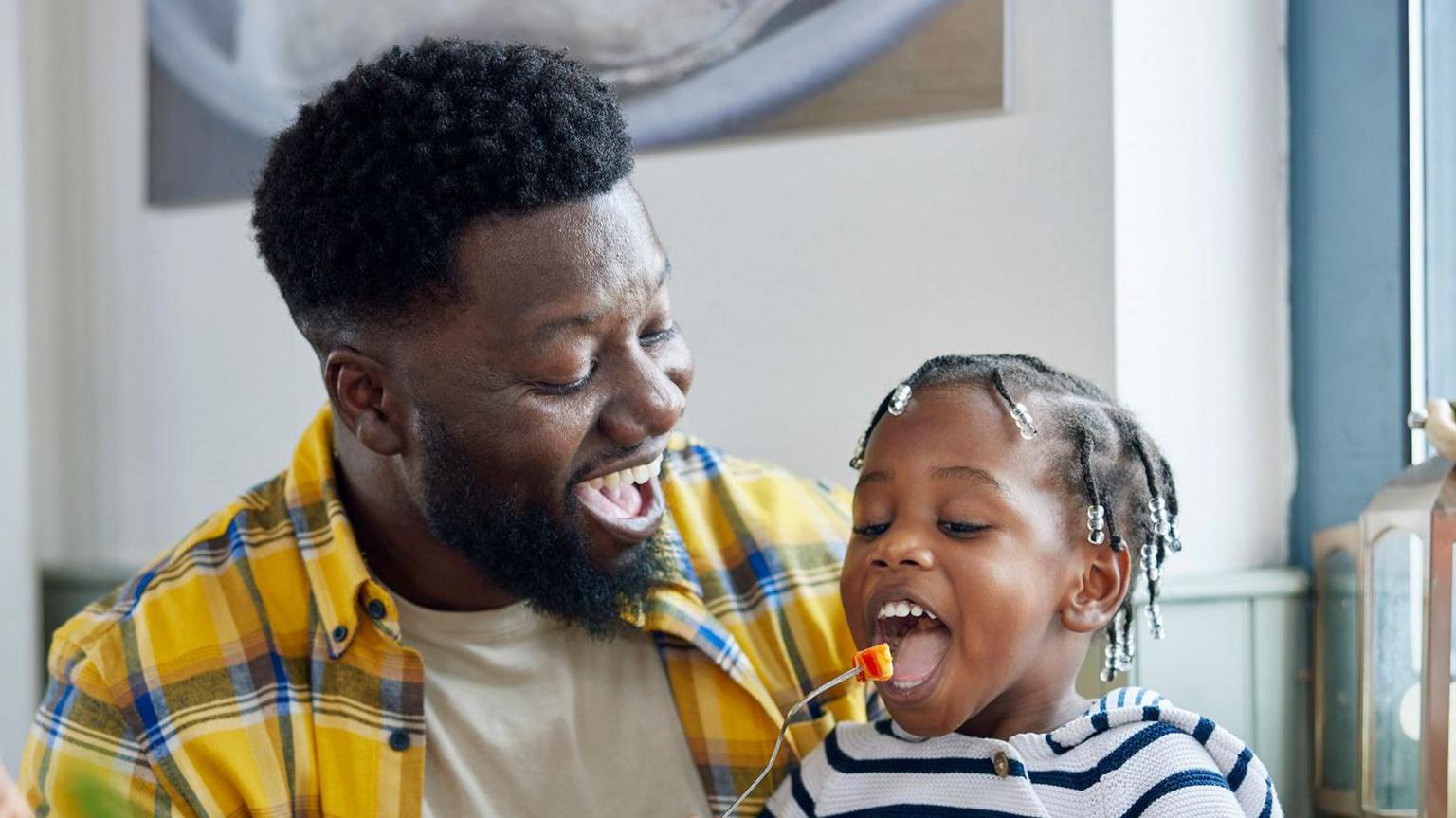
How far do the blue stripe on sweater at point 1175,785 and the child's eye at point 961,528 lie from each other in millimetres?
271

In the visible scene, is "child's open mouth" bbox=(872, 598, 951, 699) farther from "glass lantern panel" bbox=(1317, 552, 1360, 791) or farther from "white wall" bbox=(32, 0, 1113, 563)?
"glass lantern panel" bbox=(1317, 552, 1360, 791)

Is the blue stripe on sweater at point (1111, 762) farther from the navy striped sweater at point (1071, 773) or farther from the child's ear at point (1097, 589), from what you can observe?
the child's ear at point (1097, 589)

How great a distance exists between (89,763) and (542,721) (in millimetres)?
454

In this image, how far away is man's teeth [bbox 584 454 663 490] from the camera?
155cm

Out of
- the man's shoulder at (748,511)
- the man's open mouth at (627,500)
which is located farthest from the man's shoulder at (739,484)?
the man's open mouth at (627,500)

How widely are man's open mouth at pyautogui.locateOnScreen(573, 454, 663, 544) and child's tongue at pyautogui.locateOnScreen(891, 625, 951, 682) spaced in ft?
1.06

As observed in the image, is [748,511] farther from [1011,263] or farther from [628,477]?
[1011,263]

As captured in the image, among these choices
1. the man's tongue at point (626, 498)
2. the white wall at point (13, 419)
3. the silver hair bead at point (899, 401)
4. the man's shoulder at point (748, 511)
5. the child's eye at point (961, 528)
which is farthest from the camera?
the white wall at point (13, 419)

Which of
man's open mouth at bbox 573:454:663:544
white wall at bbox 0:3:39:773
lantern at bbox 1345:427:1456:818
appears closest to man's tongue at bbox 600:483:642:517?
man's open mouth at bbox 573:454:663:544

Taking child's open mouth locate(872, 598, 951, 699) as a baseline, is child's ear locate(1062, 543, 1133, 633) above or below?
above

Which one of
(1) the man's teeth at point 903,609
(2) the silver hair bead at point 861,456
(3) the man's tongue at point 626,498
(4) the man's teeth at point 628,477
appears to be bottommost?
(1) the man's teeth at point 903,609

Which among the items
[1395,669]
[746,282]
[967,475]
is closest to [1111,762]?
[967,475]

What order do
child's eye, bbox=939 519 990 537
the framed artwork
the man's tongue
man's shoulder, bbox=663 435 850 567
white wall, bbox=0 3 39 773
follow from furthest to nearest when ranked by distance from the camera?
white wall, bbox=0 3 39 773 < the framed artwork < man's shoulder, bbox=663 435 850 567 < the man's tongue < child's eye, bbox=939 519 990 537

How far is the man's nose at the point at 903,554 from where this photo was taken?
1.38 m
